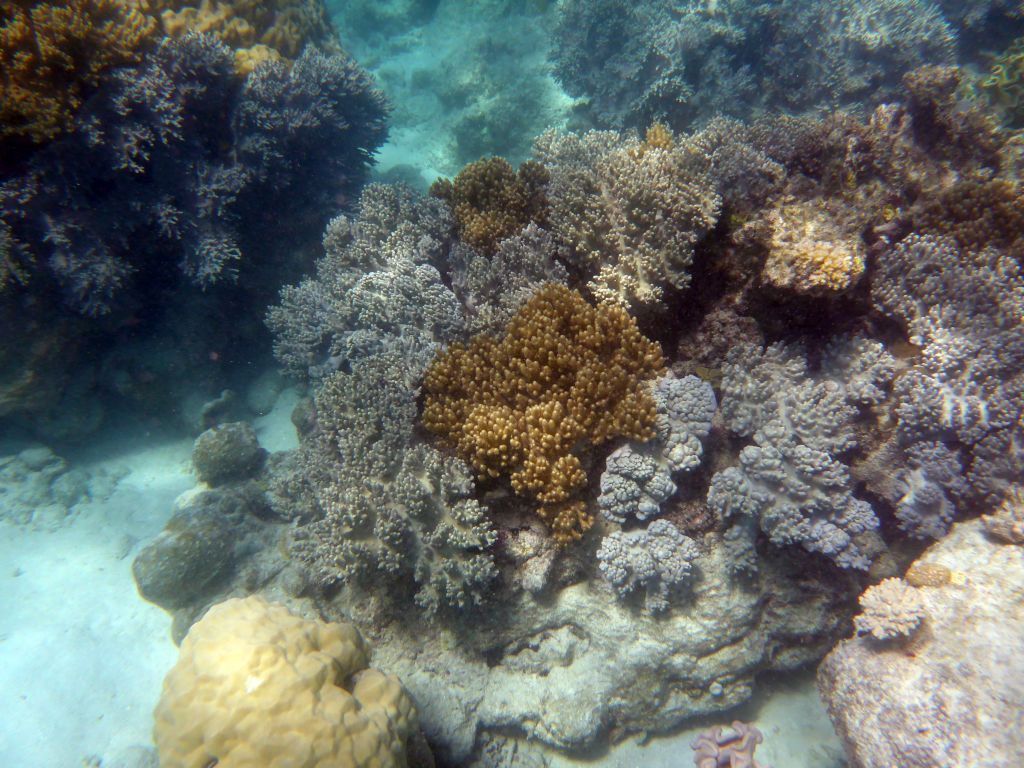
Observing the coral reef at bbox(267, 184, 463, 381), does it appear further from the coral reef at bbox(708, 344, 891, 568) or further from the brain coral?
the coral reef at bbox(708, 344, 891, 568)

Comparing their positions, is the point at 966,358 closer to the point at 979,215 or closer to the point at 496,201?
the point at 979,215

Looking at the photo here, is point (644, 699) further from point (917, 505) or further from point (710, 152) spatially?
point (710, 152)

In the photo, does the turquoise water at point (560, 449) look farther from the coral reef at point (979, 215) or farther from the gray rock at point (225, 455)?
the gray rock at point (225, 455)

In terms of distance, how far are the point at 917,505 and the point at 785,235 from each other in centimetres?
237

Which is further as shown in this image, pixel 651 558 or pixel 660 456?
pixel 660 456

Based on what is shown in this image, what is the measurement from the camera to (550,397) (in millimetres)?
4031

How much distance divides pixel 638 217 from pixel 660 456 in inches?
83.3

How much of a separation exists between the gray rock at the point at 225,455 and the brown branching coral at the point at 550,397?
4.38 m

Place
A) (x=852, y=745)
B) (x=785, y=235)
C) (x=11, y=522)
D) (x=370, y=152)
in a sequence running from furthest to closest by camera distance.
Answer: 1. (x=370, y=152)
2. (x=11, y=522)
3. (x=785, y=235)
4. (x=852, y=745)

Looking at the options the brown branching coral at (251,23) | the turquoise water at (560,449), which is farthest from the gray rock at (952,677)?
the brown branching coral at (251,23)

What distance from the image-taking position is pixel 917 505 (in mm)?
4043

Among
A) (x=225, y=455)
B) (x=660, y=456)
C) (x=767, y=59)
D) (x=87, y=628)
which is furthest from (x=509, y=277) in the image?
(x=767, y=59)

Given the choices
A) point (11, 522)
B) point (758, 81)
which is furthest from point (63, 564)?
point (758, 81)

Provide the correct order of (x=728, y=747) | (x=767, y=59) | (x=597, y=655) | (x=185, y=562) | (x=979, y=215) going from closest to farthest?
(x=979, y=215) < (x=597, y=655) < (x=728, y=747) < (x=185, y=562) < (x=767, y=59)
